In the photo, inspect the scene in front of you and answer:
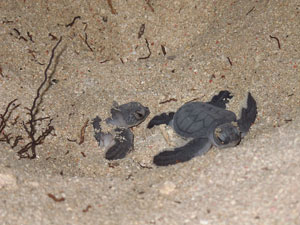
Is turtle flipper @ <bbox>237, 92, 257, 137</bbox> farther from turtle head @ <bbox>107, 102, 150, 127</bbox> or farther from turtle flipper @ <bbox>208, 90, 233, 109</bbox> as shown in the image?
turtle head @ <bbox>107, 102, 150, 127</bbox>

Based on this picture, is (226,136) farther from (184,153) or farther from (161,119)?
(161,119)

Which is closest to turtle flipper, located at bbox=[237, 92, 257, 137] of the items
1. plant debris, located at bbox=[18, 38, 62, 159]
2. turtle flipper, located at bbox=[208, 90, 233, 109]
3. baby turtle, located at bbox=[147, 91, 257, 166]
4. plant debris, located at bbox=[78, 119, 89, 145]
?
baby turtle, located at bbox=[147, 91, 257, 166]

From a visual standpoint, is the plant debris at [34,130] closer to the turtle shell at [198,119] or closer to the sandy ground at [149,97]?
the sandy ground at [149,97]

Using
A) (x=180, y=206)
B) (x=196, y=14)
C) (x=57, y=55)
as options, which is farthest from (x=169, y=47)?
(x=180, y=206)

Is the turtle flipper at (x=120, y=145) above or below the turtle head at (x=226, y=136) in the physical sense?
above

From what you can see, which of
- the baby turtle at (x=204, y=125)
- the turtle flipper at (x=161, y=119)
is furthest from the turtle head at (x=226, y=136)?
the turtle flipper at (x=161, y=119)

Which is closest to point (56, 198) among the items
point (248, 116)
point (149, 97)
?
point (149, 97)
